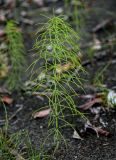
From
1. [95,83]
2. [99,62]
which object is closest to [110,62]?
[99,62]

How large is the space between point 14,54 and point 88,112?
2.08 feet

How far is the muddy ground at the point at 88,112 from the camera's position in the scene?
2.09m

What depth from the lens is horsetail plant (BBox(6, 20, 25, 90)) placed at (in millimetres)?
2709

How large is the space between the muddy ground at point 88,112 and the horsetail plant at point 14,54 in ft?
0.33

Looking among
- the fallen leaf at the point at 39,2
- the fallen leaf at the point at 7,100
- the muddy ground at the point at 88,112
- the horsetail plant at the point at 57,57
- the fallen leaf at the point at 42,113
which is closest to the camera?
the horsetail plant at the point at 57,57

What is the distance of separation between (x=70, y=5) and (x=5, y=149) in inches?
84.7

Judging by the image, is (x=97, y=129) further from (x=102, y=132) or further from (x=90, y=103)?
(x=90, y=103)

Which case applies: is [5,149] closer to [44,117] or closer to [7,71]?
[44,117]

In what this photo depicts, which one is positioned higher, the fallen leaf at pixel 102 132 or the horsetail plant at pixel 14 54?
the horsetail plant at pixel 14 54

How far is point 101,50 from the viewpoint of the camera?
10.3 ft

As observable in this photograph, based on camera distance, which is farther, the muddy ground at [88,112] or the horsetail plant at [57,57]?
the muddy ground at [88,112]

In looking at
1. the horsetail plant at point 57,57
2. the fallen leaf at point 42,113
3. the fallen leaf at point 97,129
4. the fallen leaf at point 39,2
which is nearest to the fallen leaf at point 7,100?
the fallen leaf at point 42,113

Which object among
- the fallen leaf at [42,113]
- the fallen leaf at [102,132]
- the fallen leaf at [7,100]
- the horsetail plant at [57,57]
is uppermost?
the horsetail plant at [57,57]

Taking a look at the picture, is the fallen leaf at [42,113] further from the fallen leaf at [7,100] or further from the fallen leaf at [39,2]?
the fallen leaf at [39,2]
